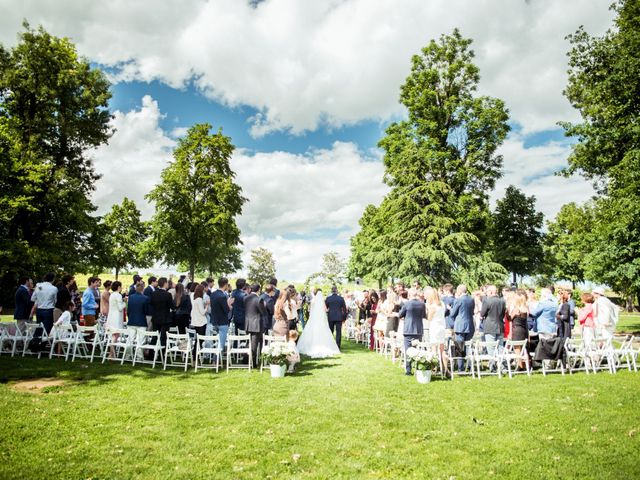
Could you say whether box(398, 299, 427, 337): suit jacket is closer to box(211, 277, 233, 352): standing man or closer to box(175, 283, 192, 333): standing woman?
box(211, 277, 233, 352): standing man

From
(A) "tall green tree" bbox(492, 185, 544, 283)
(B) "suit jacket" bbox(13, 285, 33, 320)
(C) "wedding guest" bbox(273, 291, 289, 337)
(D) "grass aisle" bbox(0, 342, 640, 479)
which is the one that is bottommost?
(D) "grass aisle" bbox(0, 342, 640, 479)

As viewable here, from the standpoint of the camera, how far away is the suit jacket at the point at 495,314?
35.4 ft

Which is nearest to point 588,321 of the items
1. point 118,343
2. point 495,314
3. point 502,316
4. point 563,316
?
point 563,316

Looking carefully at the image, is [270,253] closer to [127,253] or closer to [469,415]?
[127,253]

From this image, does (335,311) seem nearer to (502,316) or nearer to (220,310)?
(220,310)

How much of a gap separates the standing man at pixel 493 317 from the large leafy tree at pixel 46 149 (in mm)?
23849

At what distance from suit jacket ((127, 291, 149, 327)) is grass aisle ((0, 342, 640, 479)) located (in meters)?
2.11

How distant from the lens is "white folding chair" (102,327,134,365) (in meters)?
10.8

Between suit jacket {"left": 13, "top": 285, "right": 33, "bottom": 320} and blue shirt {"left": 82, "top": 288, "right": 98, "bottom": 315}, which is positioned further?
blue shirt {"left": 82, "top": 288, "right": 98, "bottom": 315}

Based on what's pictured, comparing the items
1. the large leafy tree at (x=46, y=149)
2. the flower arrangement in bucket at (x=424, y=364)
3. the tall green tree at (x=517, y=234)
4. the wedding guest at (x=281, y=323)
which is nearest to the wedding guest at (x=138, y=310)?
the wedding guest at (x=281, y=323)

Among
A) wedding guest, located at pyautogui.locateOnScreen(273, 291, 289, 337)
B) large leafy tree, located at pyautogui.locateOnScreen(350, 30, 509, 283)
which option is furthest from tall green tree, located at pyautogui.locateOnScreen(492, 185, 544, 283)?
wedding guest, located at pyautogui.locateOnScreen(273, 291, 289, 337)

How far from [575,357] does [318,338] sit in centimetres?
777

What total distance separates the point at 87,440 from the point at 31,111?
2736 cm

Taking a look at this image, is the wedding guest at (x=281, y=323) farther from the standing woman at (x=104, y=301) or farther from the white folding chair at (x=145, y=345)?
the standing woman at (x=104, y=301)
